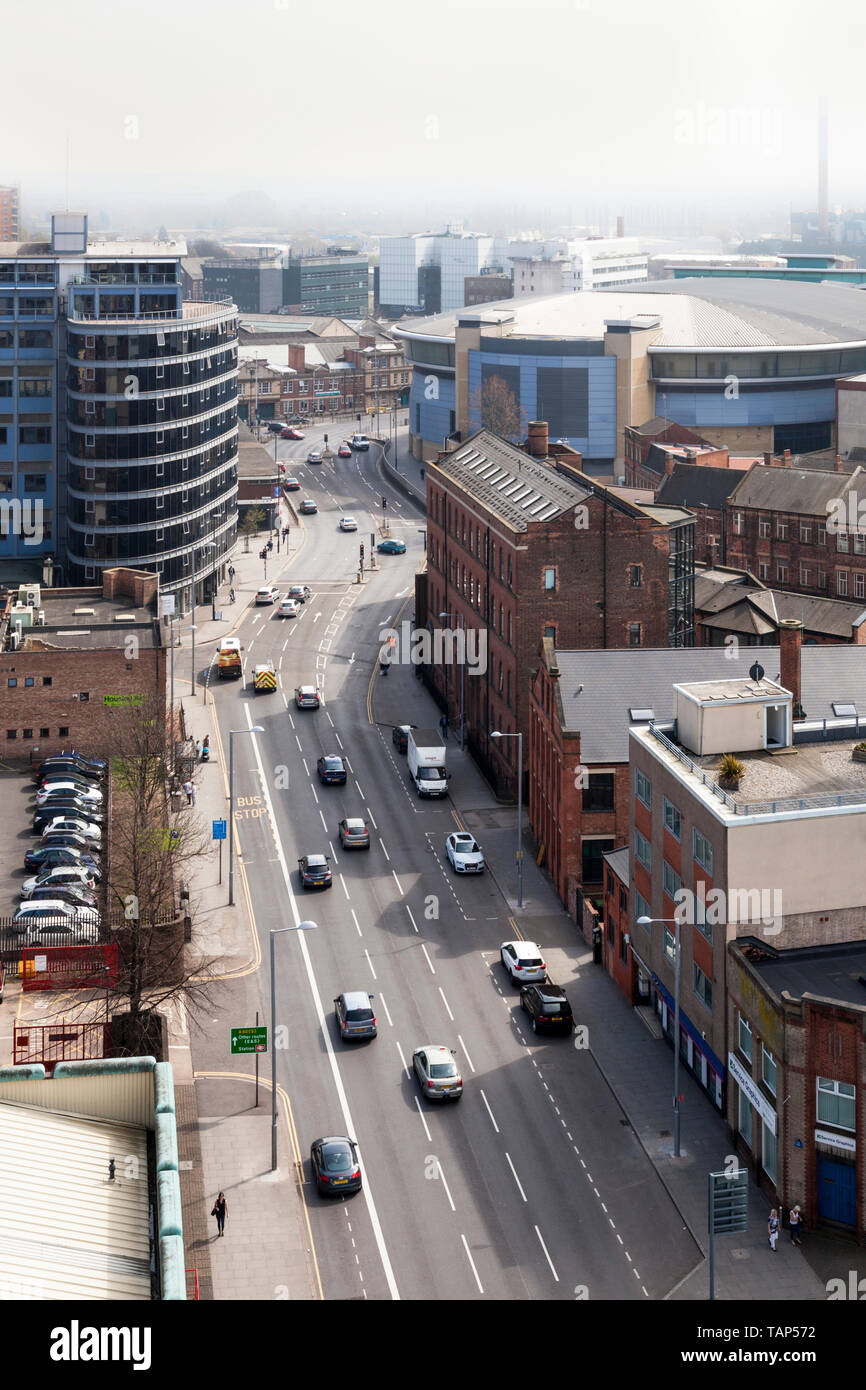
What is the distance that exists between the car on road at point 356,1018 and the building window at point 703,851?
14216 mm

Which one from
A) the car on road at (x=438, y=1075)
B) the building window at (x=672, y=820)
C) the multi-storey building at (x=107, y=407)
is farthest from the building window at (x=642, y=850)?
the multi-storey building at (x=107, y=407)

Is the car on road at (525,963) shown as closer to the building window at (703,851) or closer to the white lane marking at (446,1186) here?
the building window at (703,851)

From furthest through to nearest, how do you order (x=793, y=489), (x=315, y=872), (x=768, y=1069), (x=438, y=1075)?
(x=793, y=489)
(x=315, y=872)
(x=438, y=1075)
(x=768, y=1069)

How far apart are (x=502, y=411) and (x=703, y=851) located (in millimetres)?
132053

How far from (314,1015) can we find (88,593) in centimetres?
5497

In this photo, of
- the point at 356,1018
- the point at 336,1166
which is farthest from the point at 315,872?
the point at 336,1166

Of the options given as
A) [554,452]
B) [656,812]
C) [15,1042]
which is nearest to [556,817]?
[656,812]

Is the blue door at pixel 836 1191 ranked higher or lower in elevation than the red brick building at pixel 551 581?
lower

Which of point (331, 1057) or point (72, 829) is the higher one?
point (72, 829)

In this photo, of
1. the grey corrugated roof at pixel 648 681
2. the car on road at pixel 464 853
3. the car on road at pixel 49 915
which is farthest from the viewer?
the car on road at pixel 464 853

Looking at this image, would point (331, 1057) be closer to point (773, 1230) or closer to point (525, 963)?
point (525, 963)

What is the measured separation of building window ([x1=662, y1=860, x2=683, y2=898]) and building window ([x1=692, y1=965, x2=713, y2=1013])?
3.16m

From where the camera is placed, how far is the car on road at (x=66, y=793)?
291 feet

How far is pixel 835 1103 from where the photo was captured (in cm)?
5084
